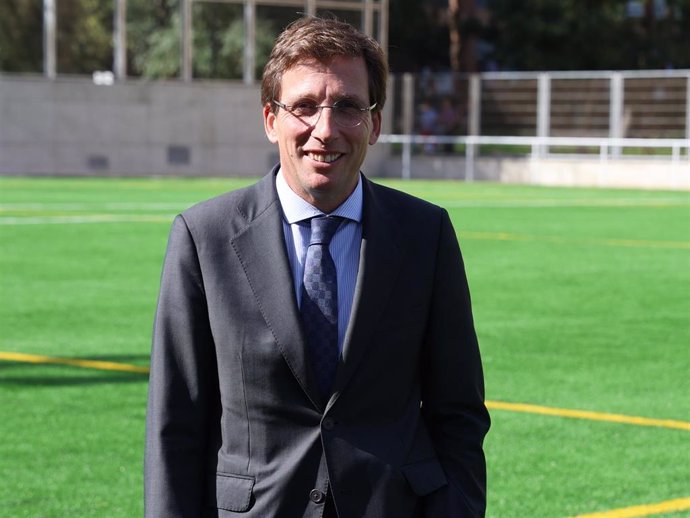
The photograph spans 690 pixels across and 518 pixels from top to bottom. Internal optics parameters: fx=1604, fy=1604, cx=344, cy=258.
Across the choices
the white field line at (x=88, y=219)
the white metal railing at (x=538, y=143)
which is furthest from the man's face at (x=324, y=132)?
the white metal railing at (x=538, y=143)

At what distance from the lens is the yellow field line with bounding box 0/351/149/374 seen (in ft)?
32.6

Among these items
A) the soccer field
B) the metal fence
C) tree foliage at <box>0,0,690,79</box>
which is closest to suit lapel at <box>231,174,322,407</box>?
the soccer field

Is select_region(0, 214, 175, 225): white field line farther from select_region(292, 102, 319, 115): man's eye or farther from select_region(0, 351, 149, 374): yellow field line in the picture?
select_region(292, 102, 319, 115): man's eye

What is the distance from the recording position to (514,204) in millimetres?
29406

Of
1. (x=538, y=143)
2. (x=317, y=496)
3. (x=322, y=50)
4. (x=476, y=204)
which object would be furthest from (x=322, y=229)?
(x=538, y=143)

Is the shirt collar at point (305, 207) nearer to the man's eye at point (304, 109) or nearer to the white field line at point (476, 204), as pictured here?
the man's eye at point (304, 109)

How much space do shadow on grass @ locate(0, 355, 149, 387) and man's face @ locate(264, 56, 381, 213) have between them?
6.15 m

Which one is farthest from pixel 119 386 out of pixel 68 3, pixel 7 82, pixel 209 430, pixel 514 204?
pixel 68 3

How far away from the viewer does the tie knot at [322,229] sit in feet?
11.3

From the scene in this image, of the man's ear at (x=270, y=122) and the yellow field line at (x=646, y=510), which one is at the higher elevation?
the man's ear at (x=270, y=122)

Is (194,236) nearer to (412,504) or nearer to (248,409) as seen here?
(248,409)

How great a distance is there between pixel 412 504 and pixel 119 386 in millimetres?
6032

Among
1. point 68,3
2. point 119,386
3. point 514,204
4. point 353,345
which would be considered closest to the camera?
point 353,345

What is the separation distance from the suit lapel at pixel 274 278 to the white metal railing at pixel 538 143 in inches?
1424
